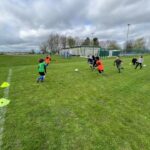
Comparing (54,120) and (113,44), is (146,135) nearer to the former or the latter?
(54,120)

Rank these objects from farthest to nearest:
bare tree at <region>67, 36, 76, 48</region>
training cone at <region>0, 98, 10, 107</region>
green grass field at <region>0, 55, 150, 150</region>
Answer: bare tree at <region>67, 36, 76, 48</region>, training cone at <region>0, 98, 10, 107</region>, green grass field at <region>0, 55, 150, 150</region>

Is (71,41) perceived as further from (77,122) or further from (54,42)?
(77,122)

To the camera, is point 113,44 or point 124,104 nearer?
point 124,104

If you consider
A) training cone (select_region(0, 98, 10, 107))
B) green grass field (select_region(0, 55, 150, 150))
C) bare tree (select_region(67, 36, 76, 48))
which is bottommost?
green grass field (select_region(0, 55, 150, 150))

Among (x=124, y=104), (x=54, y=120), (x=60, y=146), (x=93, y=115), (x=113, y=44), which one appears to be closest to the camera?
(x=60, y=146)

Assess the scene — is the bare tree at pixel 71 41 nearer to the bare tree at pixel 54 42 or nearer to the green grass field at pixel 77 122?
the bare tree at pixel 54 42

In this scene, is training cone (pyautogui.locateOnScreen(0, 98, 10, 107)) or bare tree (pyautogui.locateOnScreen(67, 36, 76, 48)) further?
bare tree (pyautogui.locateOnScreen(67, 36, 76, 48))

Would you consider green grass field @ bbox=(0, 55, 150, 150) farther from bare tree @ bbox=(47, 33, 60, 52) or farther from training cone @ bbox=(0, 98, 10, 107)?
bare tree @ bbox=(47, 33, 60, 52)

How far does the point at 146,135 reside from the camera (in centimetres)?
414

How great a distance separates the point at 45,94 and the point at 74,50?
53.6m

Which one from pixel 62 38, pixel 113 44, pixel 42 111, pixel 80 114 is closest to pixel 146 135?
pixel 80 114

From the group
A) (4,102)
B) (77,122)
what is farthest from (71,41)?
(77,122)

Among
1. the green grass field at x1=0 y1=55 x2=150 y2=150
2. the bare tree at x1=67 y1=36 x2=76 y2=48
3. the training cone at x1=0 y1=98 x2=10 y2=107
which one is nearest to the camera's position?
the green grass field at x1=0 y1=55 x2=150 y2=150

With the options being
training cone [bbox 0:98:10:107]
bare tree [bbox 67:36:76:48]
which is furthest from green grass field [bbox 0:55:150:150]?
bare tree [bbox 67:36:76:48]
